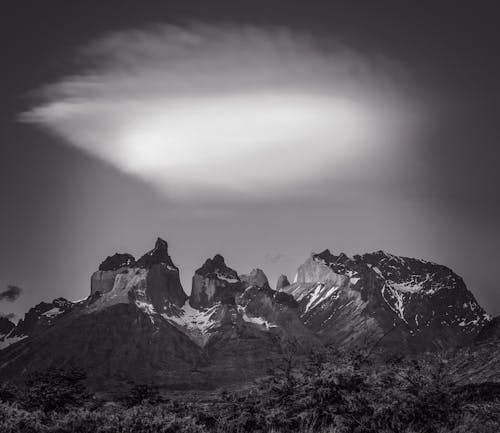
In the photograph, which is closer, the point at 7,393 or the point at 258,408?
the point at 258,408

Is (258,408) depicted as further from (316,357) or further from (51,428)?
(51,428)

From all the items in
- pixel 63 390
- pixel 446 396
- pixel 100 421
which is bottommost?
pixel 446 396

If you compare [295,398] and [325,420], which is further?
[295,398]

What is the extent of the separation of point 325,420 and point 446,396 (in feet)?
20.5

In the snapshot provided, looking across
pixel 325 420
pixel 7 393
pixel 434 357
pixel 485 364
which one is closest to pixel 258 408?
pixel 325 420

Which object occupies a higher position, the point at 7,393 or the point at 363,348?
the point at 7,393

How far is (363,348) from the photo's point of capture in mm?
40812

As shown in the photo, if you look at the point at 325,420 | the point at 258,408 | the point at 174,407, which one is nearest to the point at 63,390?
the point at 174,407

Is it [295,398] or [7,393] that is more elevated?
[7,393]

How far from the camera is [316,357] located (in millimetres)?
38000

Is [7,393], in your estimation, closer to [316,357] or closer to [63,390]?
[63,390]

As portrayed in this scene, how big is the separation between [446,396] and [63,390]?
2822 centimetres

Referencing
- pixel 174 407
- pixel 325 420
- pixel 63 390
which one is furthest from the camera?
pixel 63 390

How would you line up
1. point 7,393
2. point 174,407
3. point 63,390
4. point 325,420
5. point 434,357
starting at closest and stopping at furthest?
point 325,420 < point 434,357 < point 174,407 < point 63,390 < point 7,393
